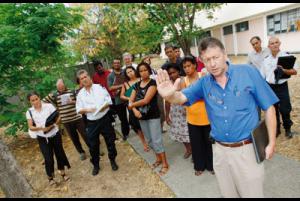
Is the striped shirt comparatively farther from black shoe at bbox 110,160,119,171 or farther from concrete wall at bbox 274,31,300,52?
concrete wall at bbox 274,31,300,52

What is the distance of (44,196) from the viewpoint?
4848mm

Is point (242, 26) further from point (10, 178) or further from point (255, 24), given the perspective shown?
point (10, 178)

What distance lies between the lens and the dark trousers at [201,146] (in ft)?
13.9

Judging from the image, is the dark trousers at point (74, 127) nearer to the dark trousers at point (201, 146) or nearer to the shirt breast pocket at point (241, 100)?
Result: the dark trousers at point (201, 146)

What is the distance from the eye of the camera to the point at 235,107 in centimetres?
237

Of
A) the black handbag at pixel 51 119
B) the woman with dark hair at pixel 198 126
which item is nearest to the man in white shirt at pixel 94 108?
the black handbag at pixel 51 119

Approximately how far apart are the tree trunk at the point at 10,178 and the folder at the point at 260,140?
145 inches

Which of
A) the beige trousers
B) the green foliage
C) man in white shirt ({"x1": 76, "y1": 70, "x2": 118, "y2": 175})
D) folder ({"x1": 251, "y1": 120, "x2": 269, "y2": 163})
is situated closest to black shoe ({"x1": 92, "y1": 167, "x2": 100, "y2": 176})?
man in white shirt ({"x1": 76, "y1": 70, "x2": 118, "y2": 175})

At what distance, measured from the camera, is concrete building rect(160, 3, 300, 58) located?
15859 mm

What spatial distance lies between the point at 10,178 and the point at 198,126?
10.1 feet

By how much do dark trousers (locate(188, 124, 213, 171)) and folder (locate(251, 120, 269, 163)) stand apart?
1.64m

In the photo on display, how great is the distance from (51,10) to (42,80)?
186cm

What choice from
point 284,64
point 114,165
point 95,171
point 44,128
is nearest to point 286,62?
point 284,64

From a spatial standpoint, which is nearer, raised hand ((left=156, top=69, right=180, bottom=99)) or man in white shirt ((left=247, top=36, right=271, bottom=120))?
raised hand ((left=156, top=69, right=180, bottom=99))
